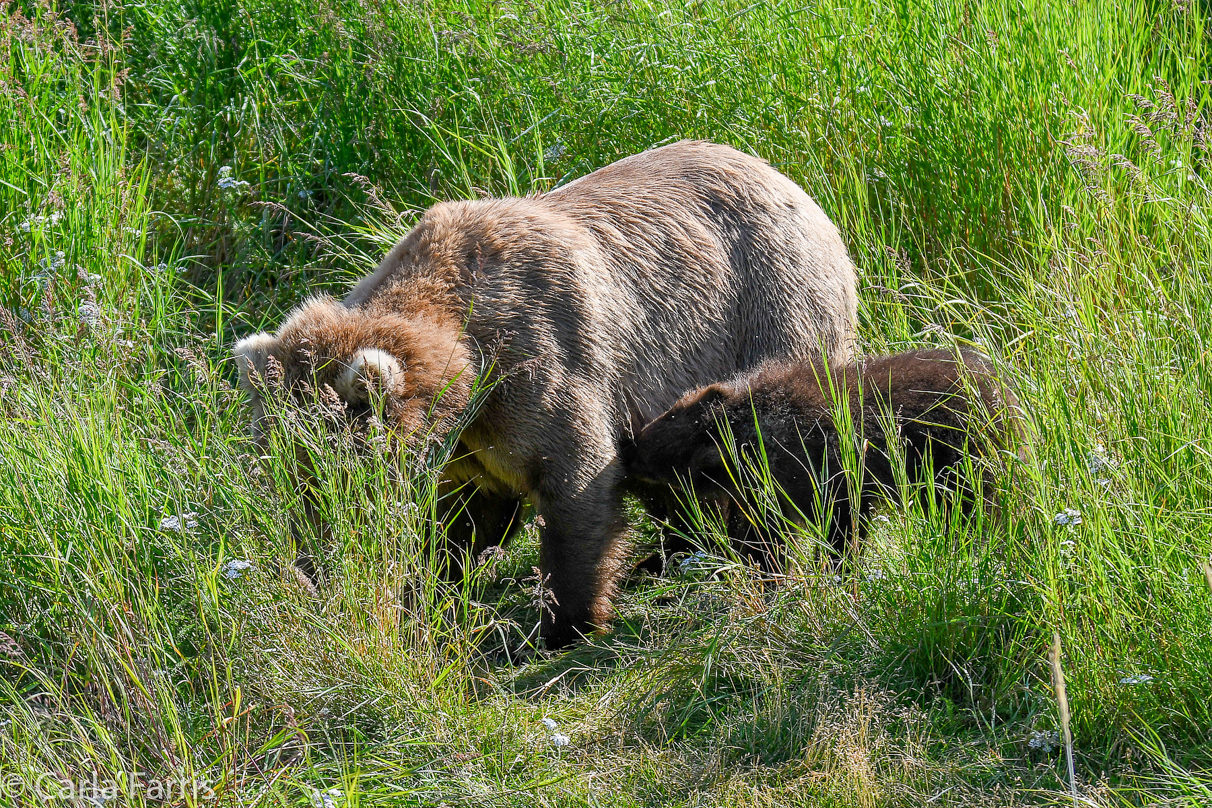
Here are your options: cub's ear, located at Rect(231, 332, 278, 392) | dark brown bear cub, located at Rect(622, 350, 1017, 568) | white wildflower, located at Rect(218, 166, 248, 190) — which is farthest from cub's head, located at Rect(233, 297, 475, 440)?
white wildflower, located at Rect(218, 166, 248, 190)

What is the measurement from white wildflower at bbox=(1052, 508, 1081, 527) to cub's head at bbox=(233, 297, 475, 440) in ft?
7.03

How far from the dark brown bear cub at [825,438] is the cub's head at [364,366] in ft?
3.05

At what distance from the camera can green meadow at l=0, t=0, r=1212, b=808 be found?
3596 millimetres

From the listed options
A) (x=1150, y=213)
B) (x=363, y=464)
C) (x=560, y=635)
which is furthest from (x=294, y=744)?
(x=1150, y=213)

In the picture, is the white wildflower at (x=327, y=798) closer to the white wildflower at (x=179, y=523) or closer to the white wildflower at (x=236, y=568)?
the white wildflower at (x=236, y=568)

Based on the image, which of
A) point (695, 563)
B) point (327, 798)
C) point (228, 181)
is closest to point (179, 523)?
point (327, 798)

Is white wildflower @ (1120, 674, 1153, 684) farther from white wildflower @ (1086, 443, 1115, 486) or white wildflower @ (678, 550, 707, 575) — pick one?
white wildflower @ (678, 550, 707, 575)

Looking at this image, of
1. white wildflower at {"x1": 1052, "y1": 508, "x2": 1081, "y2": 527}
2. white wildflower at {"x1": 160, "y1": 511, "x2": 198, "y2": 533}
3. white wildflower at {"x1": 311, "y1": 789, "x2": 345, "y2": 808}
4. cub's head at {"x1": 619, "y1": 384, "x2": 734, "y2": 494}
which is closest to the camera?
white wildflower at {"x1": 311, "y1": 789, "x2": 345, "y2": 808}

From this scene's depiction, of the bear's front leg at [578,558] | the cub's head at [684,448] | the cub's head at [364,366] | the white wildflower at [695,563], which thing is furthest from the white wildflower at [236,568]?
the cub's head at [684,448]

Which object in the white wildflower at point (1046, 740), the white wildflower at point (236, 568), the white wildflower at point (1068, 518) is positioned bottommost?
the white wildflower at point (1046, 740)

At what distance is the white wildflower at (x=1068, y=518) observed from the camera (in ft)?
11.8

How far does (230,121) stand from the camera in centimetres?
737

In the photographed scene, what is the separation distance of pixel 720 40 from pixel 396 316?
10.4ft

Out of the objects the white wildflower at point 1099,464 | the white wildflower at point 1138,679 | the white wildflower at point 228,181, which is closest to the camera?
the white wildflower at point 1138,679
